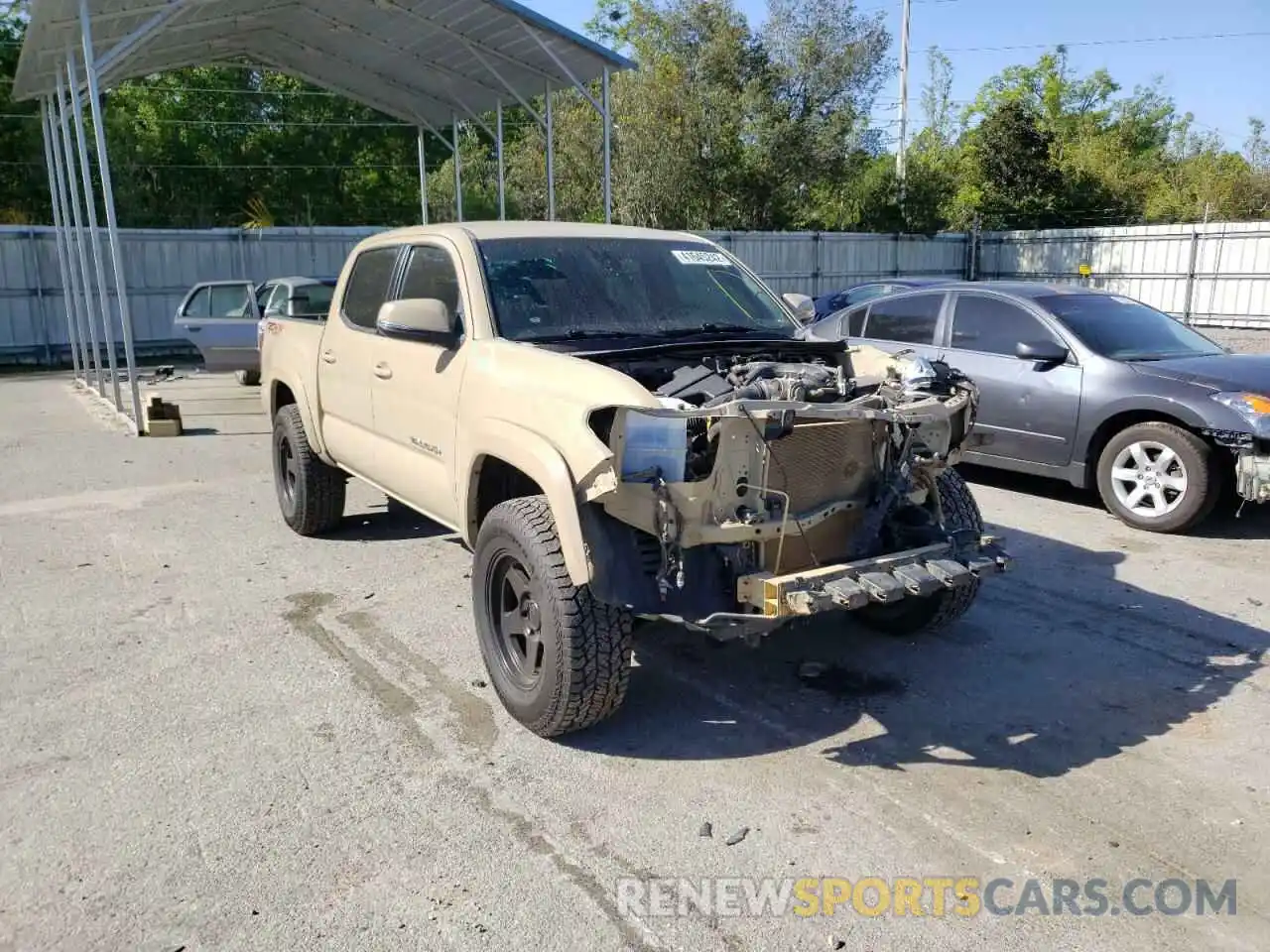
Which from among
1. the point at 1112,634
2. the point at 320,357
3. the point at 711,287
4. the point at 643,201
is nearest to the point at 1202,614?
the point at 1112,634

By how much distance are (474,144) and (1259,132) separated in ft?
107

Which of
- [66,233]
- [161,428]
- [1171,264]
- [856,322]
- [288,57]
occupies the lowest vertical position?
[161,428]

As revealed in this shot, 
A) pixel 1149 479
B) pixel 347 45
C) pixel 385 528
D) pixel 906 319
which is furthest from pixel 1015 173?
pixel 385 528

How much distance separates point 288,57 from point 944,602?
13.9m

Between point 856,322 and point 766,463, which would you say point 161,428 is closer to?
point 856,322

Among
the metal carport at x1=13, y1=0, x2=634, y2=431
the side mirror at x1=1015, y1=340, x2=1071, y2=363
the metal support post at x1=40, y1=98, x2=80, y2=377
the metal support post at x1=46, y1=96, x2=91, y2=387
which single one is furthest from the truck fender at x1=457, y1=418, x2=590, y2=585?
the metal support post at x1=40, y1=98, x2=80, y2=377

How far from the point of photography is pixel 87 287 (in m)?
13.0

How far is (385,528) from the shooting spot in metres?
7.08

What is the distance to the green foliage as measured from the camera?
27.9m

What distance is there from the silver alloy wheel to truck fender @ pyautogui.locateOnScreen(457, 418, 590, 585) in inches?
195

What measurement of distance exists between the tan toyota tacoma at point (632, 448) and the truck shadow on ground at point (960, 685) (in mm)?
319

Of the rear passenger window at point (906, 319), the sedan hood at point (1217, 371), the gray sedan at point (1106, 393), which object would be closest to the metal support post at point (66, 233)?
the rear passenger window at point (906, 319)

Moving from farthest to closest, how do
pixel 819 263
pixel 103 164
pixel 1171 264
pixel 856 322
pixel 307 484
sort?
pixel 819 263
pixel 1171 264
pixel 103 164
pixel 856 322
pixel 307 484

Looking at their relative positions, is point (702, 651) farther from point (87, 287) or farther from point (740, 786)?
point (87, 287)
